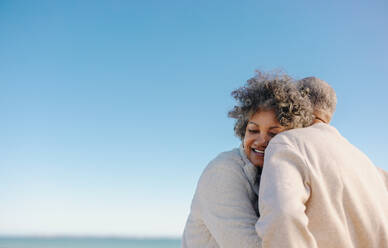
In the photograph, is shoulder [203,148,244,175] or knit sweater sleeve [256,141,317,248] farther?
shoulder [203,148,244,175]

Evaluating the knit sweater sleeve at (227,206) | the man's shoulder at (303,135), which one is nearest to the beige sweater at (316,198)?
the man's shoulder at (303,135)

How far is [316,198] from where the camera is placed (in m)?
1.77

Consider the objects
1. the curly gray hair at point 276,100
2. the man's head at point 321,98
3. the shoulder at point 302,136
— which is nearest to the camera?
the shoulder at point 302,136

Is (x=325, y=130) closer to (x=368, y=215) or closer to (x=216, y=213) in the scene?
(x=368, y=215)

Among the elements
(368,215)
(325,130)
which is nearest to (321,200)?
(368,215)

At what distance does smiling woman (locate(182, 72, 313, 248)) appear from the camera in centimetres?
210

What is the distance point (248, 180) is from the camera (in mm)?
2387

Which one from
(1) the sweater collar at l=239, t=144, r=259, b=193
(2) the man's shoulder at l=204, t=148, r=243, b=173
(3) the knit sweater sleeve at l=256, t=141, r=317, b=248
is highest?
(2) the man's shoulder at l=204, t=148, r=243, b=173

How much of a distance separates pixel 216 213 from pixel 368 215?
2.68ft

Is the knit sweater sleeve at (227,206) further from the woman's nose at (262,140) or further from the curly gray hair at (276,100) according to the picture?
the curly gray hair at (276,100)

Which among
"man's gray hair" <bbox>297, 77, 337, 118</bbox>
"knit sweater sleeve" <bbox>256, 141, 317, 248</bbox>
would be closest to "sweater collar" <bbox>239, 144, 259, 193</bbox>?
"knit sweater sleeve" <bbox>256, 141, 317, 248</bbox>

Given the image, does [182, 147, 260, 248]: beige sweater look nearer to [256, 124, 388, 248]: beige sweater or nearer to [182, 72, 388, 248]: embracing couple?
[182, 72, 388, 248]: embracing couple

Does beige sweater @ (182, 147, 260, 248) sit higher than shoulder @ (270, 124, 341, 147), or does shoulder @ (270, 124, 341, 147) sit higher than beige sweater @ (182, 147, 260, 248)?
shoulder @ (270, 124, 341, 147)

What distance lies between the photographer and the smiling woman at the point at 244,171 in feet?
6.89
